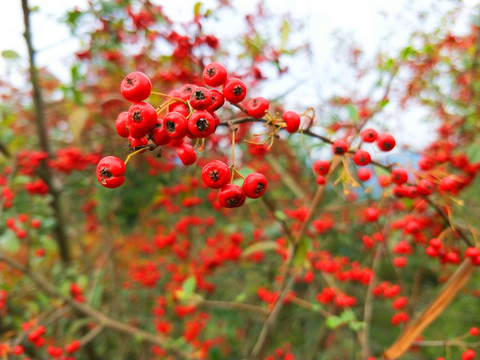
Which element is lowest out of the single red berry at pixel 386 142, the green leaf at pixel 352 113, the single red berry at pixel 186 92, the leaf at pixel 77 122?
the single red berry at pixel 386 142

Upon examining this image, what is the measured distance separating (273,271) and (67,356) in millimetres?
3297

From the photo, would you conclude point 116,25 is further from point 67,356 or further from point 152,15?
point 67,356

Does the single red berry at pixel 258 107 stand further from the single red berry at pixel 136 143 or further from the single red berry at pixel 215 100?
the single red berry at pixel 136 143

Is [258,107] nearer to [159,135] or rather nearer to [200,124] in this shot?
[200,124]

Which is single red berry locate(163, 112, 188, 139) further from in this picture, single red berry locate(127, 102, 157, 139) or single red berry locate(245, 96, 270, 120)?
single red berry locate(245, 96, 270, 120)

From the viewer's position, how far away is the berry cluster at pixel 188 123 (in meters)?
1.25

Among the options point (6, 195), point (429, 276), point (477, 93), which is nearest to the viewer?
point (6, 195)

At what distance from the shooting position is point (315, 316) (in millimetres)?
5688

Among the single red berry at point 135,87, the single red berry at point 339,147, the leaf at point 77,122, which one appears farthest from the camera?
the leaf at point 77,122

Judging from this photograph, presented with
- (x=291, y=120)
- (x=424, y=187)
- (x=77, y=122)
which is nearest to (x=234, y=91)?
(x=291, y=120)

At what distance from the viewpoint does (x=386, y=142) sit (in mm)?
1767

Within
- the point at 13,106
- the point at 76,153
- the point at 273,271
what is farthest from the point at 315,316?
the point at 13,106

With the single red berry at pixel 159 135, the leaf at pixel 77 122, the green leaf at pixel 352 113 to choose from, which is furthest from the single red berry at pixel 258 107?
the leaf at pixel 77 122

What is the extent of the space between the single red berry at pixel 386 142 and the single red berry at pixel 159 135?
116 centimetres
